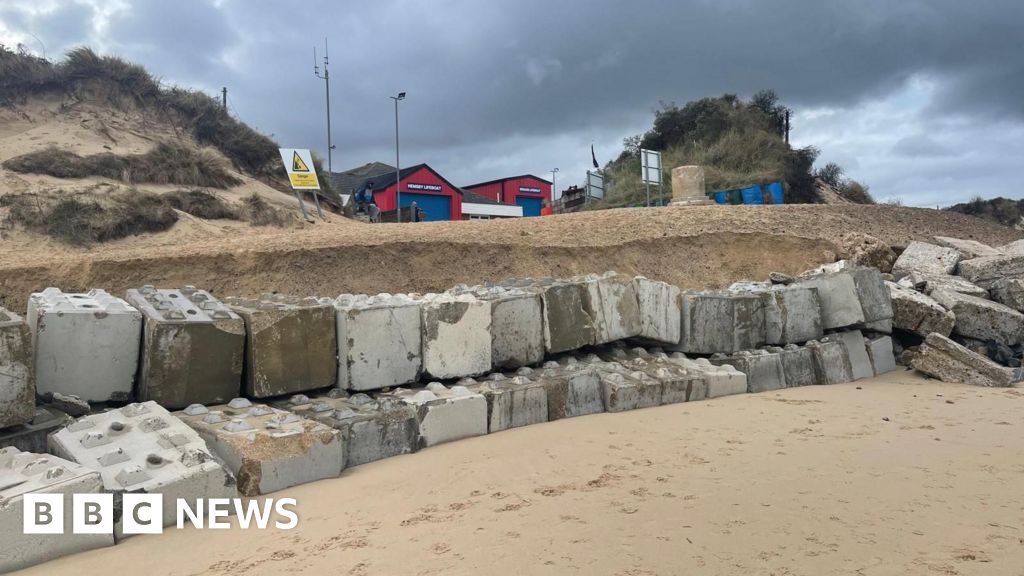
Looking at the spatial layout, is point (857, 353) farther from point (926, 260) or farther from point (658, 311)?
point (926, 260)

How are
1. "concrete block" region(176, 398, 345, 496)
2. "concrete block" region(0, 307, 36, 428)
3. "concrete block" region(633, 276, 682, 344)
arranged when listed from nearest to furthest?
"concrete block" region(0, 307, 36, 428) → "concrete block" region(176, 398, 345, 496) → "concrete block" region(633, 276, 682, 344)

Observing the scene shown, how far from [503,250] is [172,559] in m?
6.74

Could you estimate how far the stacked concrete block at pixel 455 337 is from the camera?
4.98 meters

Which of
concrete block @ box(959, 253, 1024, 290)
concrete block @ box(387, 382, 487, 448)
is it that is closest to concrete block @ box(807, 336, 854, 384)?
concrete block @ box(959, 253, 1024, 290)

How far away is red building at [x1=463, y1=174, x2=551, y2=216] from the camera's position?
4416 cm

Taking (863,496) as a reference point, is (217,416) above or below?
above

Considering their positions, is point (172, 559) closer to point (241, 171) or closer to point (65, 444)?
point (65, 444)

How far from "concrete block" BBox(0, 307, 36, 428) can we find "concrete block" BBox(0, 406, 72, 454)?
2.2 inches

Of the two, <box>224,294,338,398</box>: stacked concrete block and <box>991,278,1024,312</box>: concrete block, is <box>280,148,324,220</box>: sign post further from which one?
<box>991,278,1024,312</box>: concrete block

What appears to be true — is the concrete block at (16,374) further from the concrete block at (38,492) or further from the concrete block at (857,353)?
the concrete block at (857,353)

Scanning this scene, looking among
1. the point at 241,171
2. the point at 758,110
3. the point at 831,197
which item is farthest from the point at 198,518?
the point at 758,110

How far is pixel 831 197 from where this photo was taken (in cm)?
2617

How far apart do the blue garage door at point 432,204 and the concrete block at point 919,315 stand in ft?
84.6

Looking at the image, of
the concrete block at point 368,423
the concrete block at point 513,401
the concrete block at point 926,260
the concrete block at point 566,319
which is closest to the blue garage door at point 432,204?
the concrete block at point 926,260
